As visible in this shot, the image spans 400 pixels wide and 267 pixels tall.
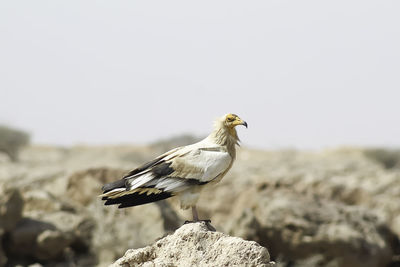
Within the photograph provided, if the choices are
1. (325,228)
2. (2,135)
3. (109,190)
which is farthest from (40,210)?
(2,135)

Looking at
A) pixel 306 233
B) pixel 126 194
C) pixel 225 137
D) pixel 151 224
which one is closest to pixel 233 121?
pixel 225 137

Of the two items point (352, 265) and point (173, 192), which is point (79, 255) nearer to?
point (352, 265)

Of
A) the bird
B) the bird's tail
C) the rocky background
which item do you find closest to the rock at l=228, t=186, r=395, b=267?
the rocky background

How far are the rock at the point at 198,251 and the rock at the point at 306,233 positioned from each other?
7.46 metres

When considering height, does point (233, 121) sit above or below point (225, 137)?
above

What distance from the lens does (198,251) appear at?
20.1 ft

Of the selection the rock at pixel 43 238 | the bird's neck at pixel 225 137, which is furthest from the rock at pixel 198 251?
the rock at pixel 43 238

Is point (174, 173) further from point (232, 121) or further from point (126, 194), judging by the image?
point (232, 121)

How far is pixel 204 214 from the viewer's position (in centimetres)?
1641

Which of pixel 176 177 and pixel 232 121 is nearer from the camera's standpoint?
pixel 176 177

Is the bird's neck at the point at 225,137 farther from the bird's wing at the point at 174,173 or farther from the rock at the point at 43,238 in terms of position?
the rock at the point at 43,238

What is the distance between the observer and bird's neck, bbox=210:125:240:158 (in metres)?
7.99

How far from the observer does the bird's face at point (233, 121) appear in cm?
800

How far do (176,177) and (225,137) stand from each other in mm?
716
